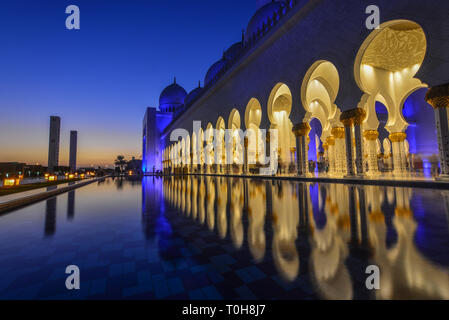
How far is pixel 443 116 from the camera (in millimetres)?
5543

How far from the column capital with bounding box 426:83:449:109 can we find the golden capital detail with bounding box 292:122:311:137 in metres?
4.31

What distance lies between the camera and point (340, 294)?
0.94 meters

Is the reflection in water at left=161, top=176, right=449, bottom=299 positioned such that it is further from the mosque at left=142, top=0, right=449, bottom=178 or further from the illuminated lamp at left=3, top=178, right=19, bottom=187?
the illuminated lamp at left=3, top=178, right=19, bottom=187

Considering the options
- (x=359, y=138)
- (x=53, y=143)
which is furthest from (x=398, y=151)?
(x=53, y=143)

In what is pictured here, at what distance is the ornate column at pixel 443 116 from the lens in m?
5.35

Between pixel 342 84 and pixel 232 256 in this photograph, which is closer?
pixel 232 256

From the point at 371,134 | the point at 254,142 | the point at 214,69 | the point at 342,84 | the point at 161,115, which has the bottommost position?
the point at 371,134

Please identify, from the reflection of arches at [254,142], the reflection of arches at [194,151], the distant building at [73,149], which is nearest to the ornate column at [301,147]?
the reflection of arches at [254,142]

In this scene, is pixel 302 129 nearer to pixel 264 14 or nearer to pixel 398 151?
pixel 398 151

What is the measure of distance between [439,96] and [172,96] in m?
37.0

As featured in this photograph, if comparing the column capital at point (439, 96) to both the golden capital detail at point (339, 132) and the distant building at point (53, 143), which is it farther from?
the distant building at point (53, 143)

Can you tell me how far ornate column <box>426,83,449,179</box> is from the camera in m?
5.35
